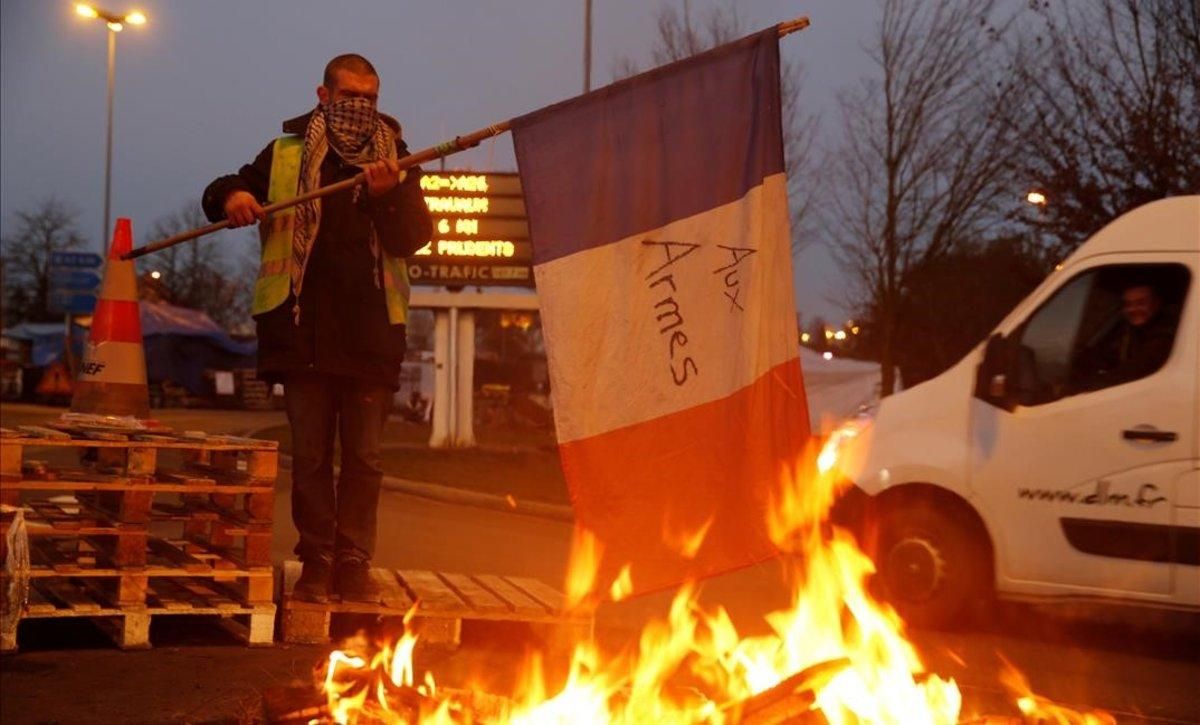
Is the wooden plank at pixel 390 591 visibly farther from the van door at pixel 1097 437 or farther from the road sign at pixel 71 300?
the road sign at pixel 71 300

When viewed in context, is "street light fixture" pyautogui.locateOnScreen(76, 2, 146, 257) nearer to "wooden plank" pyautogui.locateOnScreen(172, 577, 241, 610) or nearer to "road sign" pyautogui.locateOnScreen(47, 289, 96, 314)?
"road sign" pyautogui.locateOnScreen(47, 289, 96, 314)

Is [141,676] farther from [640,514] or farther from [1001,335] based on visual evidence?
[1001,335]

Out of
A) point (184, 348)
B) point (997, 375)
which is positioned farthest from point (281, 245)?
point (184, 348)

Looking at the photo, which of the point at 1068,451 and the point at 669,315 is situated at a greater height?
the point at 669,315

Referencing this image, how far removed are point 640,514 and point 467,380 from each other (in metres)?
21.0

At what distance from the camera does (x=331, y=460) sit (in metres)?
5.59

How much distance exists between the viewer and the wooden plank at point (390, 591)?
5.41m

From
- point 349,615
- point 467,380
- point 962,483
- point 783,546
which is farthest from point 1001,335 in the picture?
point 467,380

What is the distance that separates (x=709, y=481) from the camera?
4.54 metres

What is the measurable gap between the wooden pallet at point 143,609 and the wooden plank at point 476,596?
87 centimetres

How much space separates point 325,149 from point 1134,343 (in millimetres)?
4394

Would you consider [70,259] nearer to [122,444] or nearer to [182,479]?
[182,479]

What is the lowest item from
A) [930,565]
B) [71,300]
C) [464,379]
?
[930,565]

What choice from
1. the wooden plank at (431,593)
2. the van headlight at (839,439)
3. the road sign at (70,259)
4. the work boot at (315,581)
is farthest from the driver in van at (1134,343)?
the road sign at (70,259)
